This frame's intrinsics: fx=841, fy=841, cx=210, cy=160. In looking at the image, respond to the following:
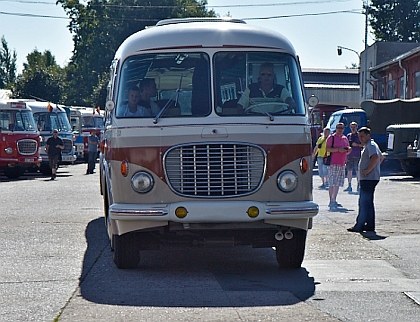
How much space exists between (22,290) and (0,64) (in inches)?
5199

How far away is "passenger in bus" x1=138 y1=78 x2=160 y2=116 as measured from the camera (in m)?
9.46

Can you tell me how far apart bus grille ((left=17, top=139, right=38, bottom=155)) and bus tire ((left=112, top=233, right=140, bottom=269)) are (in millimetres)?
20060

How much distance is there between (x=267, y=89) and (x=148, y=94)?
1.36 m

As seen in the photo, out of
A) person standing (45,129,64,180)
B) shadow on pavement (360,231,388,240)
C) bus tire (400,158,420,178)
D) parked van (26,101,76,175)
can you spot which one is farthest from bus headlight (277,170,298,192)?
parked van (26,101,76,175)

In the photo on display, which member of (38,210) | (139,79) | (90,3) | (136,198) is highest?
(90,3)

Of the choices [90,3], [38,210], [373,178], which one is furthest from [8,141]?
[90,3]

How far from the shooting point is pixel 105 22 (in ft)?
238

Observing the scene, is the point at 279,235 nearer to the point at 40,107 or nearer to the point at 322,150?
the point at 322,150

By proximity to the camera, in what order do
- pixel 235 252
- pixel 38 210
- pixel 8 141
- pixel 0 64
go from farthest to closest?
pixel 0 64
pixel 8 141
pixel 38 210
pixel 235 252

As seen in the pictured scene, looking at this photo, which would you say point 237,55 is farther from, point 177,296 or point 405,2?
point 405,2

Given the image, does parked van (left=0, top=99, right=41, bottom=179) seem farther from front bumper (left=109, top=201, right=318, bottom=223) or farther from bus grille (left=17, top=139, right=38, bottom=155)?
front bumper (left=109, top=201, right=318, bottom=223)

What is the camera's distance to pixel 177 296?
26.9ft

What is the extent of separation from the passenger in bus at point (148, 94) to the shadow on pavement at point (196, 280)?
74.1 inches

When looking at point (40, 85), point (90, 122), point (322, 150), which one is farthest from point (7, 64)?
point (322, 150)
